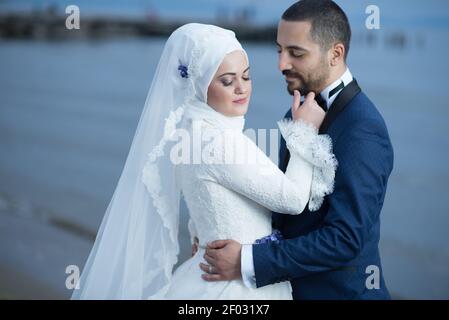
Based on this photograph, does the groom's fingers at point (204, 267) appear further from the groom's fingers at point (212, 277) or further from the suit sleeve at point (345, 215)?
the suit sleeve at point (345, 215)

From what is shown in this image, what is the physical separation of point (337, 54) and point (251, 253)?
0.70 m

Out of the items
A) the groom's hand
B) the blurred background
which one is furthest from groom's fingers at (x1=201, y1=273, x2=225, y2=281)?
the blurred background

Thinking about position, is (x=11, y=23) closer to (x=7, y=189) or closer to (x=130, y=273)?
(x=7, y=189)

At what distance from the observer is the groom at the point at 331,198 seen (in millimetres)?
2102

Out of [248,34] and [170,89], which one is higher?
[170,89]

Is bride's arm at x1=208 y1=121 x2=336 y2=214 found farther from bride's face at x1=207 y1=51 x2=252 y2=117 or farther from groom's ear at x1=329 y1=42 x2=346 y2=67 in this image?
groom's ear at x1=329 y1=42 x2=346 y2=67

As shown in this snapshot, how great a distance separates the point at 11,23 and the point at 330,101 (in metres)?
15.7

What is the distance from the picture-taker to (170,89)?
229 centimetres

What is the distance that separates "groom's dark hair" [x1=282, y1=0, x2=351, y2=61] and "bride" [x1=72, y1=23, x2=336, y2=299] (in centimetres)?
19

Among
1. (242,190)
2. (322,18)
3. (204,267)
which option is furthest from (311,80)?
(204,267)

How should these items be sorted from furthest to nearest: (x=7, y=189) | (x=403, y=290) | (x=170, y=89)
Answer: (x=7, y=189), (x=403, y=290), (x=170, y=89)

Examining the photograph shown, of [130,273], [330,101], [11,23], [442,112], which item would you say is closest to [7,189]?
[130,273]

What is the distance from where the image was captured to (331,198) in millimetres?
2127

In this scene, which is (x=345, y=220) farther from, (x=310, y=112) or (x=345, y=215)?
(x=310, y=112)
